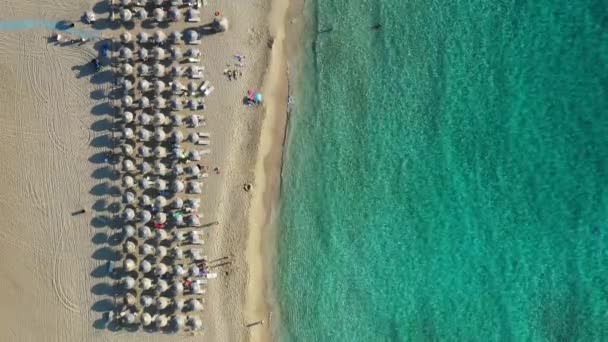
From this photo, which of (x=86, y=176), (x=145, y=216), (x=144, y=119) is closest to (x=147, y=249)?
(x=145, y=216)

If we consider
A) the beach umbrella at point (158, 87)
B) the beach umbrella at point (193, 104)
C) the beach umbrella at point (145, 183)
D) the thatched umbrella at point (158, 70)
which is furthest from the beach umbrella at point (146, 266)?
the thatched umbrella at point (158, 70)

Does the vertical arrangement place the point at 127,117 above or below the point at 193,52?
below

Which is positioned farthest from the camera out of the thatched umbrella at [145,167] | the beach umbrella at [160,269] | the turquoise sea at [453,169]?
the thatched umbrella at [145,167]

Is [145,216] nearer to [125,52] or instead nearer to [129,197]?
[129,197]

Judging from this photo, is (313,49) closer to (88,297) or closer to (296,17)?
(296,17)

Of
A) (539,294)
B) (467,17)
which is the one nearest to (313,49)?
(467,17)

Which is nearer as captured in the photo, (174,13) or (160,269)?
(174,13)

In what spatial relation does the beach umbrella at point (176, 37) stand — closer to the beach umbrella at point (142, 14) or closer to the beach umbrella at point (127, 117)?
the beach umbrella at point (142, 14)
